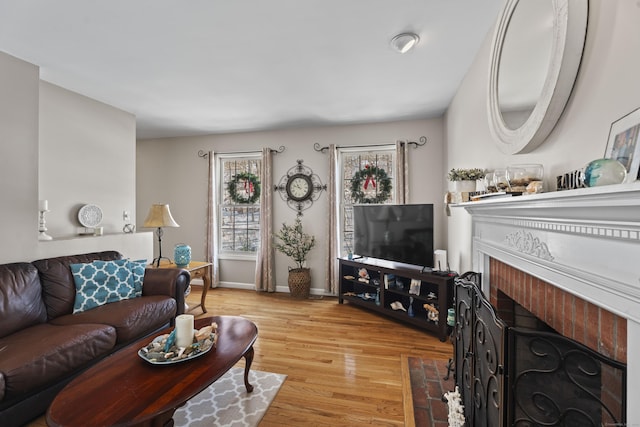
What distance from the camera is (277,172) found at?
4.39 meters

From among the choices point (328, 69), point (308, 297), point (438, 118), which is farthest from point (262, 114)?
point (308, 297)

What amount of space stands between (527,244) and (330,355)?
6.23ft

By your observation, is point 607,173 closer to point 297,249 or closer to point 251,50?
point 251,50

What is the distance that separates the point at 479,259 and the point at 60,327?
2975 mm

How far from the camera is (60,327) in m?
2.03

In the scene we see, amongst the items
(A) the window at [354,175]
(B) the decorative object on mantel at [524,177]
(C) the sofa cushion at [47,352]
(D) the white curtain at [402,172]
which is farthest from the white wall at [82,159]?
(B) the decorative object on mantel at [524,177]

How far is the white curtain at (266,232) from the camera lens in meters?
4.33

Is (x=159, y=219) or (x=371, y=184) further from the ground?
(x=371, y=184)

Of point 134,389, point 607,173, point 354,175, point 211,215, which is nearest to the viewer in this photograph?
point 607,173

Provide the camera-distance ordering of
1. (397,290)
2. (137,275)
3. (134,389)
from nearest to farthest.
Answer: (134,389), (137,275), (397,290)

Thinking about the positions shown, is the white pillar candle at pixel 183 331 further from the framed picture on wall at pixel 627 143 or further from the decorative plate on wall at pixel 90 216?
the decorative plate on wall at pixel 90 216

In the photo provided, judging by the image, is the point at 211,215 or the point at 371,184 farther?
the point at 211,215

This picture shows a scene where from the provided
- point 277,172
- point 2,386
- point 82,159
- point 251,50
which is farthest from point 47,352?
point 277,172

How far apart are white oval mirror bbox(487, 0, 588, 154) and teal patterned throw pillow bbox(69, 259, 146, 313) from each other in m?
3.20
